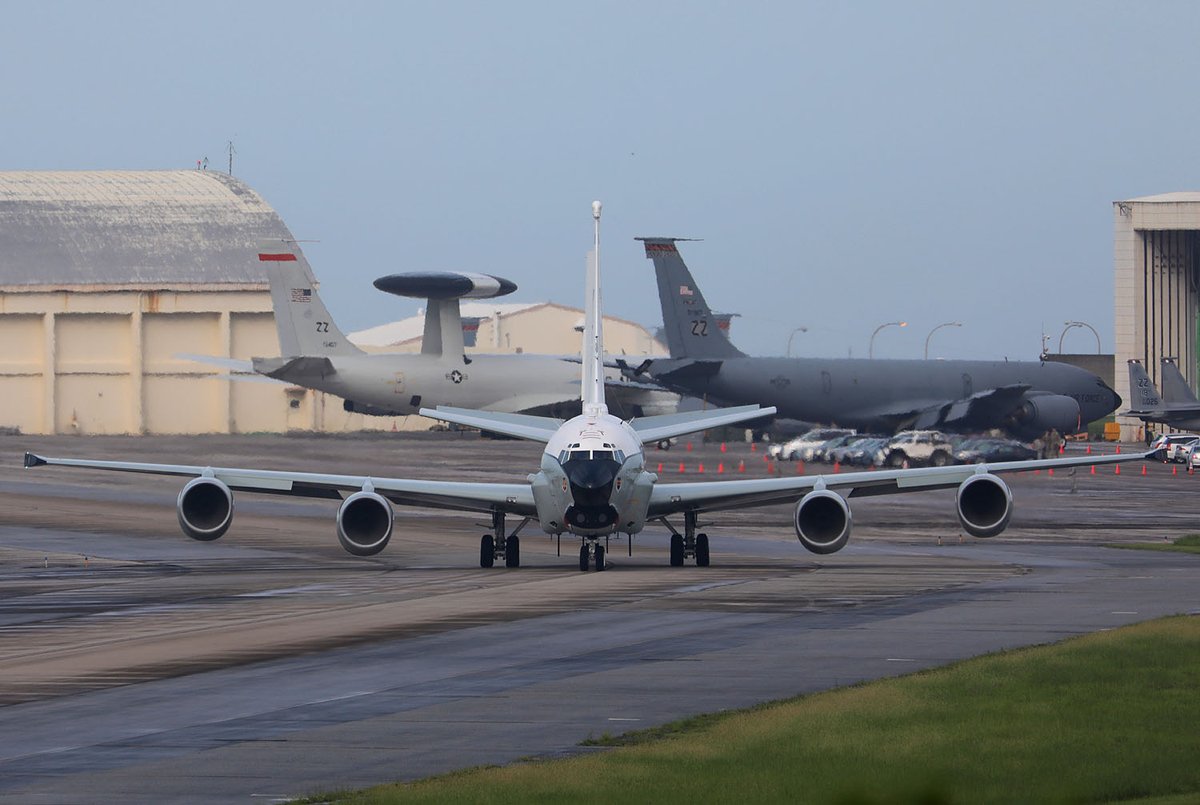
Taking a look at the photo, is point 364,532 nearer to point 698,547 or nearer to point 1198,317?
point 698,547

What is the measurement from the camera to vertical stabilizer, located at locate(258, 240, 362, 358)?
267 feet

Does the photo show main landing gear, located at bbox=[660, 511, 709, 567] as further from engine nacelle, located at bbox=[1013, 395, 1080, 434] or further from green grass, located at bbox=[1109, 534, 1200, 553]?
engine nacelle, located at bbox=[1013, 395, 1080, 434]

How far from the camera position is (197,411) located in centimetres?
11156

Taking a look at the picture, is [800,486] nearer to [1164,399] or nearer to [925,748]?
[925,748]

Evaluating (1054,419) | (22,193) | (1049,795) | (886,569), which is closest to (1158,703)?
(1049,795)

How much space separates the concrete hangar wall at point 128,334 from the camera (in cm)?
11038

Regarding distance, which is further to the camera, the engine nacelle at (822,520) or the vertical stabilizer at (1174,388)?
the vertical stabilizer at (1174,388)

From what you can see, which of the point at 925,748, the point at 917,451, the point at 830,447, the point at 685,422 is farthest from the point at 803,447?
the point at 925,748

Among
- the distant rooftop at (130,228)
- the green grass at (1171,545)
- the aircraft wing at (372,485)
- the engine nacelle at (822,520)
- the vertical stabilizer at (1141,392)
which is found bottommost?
the green grass at (1171,545)

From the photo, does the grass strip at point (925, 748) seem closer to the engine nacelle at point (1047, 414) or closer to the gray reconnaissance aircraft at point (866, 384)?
the gray reconnaissance aircraft at point (866, 384)

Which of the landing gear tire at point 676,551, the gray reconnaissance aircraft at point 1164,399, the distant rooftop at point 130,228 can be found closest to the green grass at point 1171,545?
the landing gear tire at point 676,551

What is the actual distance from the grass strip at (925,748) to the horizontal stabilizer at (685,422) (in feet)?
53.3

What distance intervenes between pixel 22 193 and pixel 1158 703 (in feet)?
372

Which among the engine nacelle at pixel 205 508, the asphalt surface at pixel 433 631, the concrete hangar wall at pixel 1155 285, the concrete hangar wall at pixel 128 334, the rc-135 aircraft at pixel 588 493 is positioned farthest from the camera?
the concrete hangar wall at pixel 128 334
